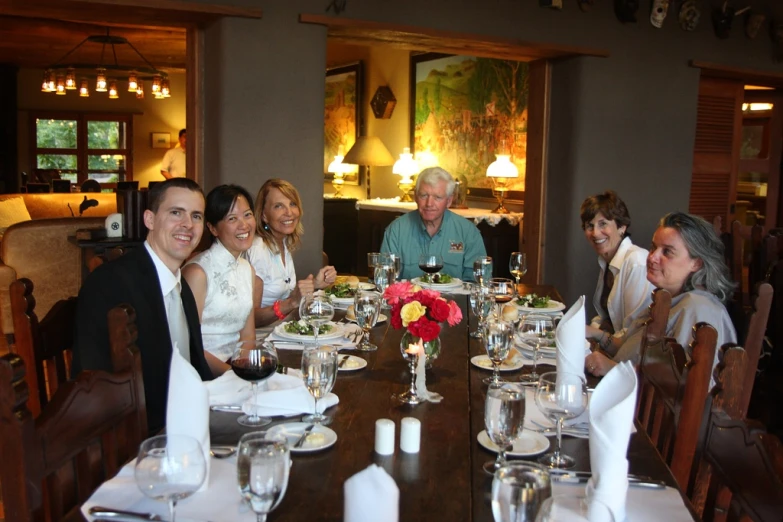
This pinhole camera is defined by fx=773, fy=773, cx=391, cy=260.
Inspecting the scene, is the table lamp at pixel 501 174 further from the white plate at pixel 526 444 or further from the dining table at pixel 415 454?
the white plate at pixel 526 444

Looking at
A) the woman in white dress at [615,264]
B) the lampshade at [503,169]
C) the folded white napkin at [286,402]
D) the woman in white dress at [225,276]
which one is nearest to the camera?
the folded white napkin at [286,402]

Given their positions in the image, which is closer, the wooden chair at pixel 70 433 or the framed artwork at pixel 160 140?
the wooden chair at pixel 70 433

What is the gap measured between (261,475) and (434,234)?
3450 millimetres

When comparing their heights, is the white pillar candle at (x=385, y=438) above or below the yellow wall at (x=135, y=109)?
below

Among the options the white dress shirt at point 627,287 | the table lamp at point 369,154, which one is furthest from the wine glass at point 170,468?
the table lamp at point 369,154

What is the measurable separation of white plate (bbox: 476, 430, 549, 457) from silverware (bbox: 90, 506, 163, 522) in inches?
28.5

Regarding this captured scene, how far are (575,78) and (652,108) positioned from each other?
77 cm

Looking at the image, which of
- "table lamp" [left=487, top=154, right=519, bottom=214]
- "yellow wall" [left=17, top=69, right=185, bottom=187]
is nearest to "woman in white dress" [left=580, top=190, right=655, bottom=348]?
"table lamp" [left=487, top=154, right=519, bottom=214]

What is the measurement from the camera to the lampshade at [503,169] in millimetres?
6762

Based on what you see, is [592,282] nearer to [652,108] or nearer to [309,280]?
[652,108]

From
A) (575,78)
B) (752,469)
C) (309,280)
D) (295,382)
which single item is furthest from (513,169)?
(752,469)

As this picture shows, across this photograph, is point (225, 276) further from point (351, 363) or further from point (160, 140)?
point (160, 140)

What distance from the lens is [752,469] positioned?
1399 mm

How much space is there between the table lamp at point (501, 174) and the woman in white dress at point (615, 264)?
2.95 m
